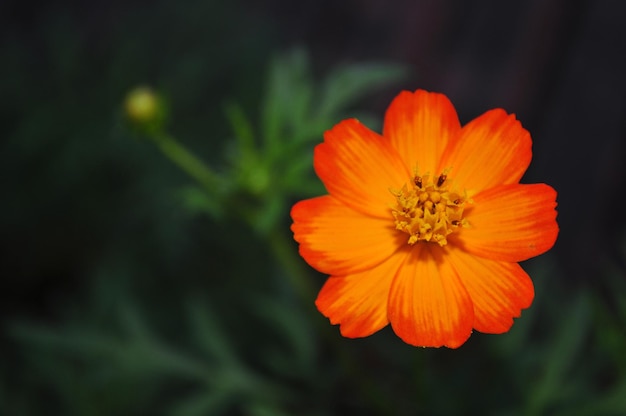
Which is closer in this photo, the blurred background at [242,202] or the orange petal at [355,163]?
the orange petal at [355,163]

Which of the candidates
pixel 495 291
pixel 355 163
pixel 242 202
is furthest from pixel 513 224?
pixel 242 202

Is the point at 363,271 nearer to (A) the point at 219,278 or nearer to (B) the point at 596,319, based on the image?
(B) the point at 596,319

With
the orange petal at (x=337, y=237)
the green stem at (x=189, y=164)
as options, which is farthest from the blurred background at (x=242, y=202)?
the orange petal at (x=337, y=237)

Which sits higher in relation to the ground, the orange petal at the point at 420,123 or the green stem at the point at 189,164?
the green stem at the point at 189,164

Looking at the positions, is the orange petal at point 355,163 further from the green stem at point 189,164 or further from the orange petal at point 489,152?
the green stem at point 189,164

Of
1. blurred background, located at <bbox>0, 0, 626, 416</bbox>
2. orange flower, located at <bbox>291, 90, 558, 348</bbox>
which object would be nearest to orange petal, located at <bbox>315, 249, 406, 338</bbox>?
orange flower, located at <bbox>291, 90, 558, 348</bbox>

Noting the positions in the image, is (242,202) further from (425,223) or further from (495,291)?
(495,291)
